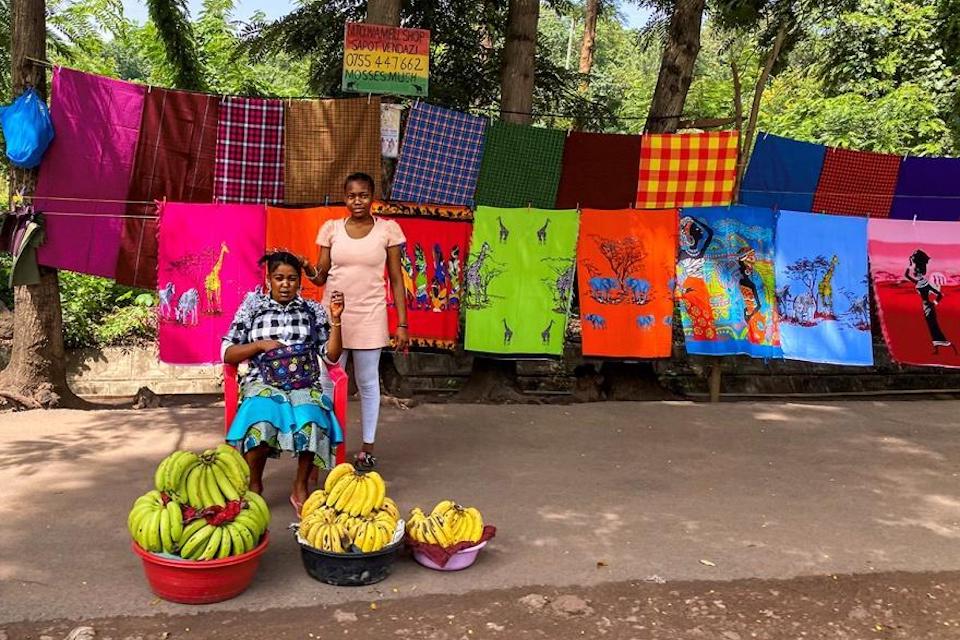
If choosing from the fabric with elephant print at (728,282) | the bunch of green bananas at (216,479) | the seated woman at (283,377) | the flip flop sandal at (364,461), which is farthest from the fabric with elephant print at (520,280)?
the bunch of green bananas at (216,479)

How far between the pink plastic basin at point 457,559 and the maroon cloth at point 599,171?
349cm

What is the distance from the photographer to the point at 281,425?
3.35 metres

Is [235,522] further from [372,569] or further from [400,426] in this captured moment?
[400,426]

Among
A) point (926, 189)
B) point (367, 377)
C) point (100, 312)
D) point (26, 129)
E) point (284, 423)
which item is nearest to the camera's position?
point (284, 423)

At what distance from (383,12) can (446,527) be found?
4.39 metres

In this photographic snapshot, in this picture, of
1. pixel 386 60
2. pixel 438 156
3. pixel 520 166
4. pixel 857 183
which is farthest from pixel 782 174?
pixel 386 60

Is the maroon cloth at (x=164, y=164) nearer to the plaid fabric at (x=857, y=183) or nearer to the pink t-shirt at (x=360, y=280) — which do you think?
the pink t-shirt at (x=360, y=280)

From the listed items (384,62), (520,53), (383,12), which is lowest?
(384,62)

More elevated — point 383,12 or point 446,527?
point 383,12

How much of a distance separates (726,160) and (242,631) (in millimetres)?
Result: 4953

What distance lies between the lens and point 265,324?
11.7ft

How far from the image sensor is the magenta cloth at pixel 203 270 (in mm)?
5434

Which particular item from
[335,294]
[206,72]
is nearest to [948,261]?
[335,294]

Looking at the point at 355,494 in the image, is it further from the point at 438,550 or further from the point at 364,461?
the point at 364,461
